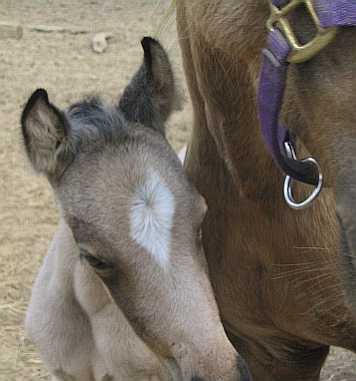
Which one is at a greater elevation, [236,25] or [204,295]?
[236,25]

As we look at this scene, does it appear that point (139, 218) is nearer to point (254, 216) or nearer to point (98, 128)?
point (98, 128)

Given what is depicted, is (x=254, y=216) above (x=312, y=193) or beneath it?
beneath

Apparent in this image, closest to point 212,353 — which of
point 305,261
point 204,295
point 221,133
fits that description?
point 204,295

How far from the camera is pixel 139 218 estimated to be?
1907 millimetres

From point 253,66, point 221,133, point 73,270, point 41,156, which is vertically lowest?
point 73,270

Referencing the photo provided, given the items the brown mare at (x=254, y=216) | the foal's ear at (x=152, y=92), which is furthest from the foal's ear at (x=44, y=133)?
the brown mare at (x=254, y=216)

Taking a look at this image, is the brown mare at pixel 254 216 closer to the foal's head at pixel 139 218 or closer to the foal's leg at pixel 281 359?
the foal's leg at pixel 281 359

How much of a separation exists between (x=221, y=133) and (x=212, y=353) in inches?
19.4

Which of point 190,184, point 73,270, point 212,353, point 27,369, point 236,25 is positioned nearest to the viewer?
point 236,25

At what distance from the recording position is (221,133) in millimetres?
2074

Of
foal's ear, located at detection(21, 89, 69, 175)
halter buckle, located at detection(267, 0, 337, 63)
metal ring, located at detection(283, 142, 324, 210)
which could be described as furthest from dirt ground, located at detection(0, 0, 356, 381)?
halter buckle, located at detection(267, 0, 337, 63)

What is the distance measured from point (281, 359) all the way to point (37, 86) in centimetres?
364

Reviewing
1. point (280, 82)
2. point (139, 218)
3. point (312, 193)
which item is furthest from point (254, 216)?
point (280, 82)

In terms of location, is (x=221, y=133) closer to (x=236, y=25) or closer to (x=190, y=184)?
(x=190, y=184)
